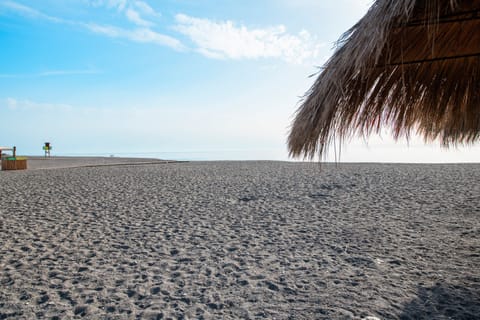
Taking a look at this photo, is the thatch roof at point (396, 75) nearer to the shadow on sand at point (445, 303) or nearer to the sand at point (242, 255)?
the sand at point (242, 255)

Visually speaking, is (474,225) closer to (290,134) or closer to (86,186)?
(290,134)

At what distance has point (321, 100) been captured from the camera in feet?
6.22

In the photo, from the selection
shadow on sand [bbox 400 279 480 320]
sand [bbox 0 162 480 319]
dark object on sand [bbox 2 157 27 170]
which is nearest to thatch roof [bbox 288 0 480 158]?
sand [bbox 0 162 480 319]

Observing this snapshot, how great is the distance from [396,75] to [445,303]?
1412 mm

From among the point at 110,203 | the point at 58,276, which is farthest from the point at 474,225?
the point at 110,203

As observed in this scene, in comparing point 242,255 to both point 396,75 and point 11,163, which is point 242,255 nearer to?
point 396,75

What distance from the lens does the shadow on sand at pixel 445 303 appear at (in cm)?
174

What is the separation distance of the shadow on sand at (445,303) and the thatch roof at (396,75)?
1066 mm

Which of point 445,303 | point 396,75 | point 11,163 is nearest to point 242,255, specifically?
point 445,303

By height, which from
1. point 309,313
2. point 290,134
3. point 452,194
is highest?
point 290,134

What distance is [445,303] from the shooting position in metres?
1.87

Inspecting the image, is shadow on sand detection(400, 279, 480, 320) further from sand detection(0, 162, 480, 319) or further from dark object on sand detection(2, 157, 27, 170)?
dark object on sand detection(2, 157, 27, 170)

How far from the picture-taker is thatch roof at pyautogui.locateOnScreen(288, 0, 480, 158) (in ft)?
5.42

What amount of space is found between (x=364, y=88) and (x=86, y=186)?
5.43 metres
